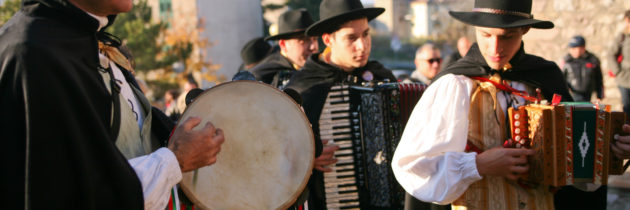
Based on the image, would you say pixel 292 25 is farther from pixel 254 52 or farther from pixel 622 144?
pixel 622 144

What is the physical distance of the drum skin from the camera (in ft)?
7.55

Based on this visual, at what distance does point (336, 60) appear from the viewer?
4121 mm

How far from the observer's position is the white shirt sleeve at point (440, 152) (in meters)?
2.58

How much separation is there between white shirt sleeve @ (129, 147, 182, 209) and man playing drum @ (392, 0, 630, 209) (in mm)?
1125

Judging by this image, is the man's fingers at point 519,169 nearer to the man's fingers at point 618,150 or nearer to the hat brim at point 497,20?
the man's fingers at point 618,150

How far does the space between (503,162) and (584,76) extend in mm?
7165

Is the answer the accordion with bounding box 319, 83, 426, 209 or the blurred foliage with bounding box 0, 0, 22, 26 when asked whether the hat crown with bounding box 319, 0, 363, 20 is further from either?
the blurred foliage with bounding box 0, 0, 22, 26

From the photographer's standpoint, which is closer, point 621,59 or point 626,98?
point 626,98

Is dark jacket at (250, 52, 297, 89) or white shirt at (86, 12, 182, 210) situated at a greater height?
white shirt at (86, 12, 182, 210)

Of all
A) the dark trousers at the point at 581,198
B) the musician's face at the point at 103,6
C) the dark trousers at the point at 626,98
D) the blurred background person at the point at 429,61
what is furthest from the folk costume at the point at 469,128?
the dark trousers at the point at 626,98

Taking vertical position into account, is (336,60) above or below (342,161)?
above

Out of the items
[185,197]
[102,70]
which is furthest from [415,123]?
[102,70]

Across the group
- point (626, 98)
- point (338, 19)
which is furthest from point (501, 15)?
point (626, 98)

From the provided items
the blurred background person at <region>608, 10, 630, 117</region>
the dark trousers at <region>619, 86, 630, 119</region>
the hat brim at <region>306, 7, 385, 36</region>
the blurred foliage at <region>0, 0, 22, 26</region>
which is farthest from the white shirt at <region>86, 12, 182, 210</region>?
the blurred foliage at <region>0, 0, 22, 26</region>
